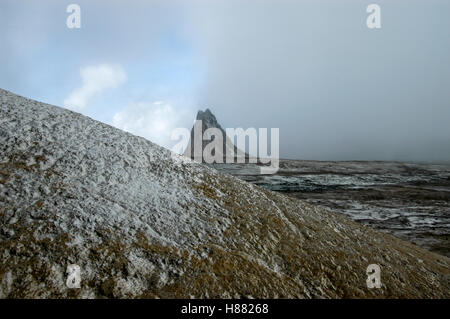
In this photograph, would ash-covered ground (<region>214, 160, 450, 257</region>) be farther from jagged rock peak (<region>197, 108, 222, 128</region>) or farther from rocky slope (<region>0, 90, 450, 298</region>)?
jagged rock peak (<region>197, 108, 222, 128</region>)

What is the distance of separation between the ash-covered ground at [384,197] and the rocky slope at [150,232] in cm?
475

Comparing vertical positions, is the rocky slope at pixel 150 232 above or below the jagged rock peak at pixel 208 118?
below

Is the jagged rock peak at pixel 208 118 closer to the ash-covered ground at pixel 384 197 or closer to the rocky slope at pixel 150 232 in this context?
the ash-covered ground at pixel 384 197

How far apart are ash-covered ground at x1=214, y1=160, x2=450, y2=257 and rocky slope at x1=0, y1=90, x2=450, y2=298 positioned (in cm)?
475

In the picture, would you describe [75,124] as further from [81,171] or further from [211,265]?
[211,265]

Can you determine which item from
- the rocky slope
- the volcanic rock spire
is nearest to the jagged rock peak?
the volcanic rock spire

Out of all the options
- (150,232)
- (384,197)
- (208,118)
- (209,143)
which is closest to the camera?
(150,232)

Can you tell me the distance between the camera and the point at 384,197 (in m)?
11.8

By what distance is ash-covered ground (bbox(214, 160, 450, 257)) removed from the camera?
25.3 feet

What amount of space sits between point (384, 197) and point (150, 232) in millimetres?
12008

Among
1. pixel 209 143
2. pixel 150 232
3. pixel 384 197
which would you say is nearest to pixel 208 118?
pixel 209 143

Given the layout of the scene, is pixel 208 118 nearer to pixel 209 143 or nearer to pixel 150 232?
pixel 209 143

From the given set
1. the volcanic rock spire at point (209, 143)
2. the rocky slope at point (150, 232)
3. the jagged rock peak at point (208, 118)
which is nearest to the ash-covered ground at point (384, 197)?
the rocky slope at point (150, 232)

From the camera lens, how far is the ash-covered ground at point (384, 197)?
A: 304 inches
